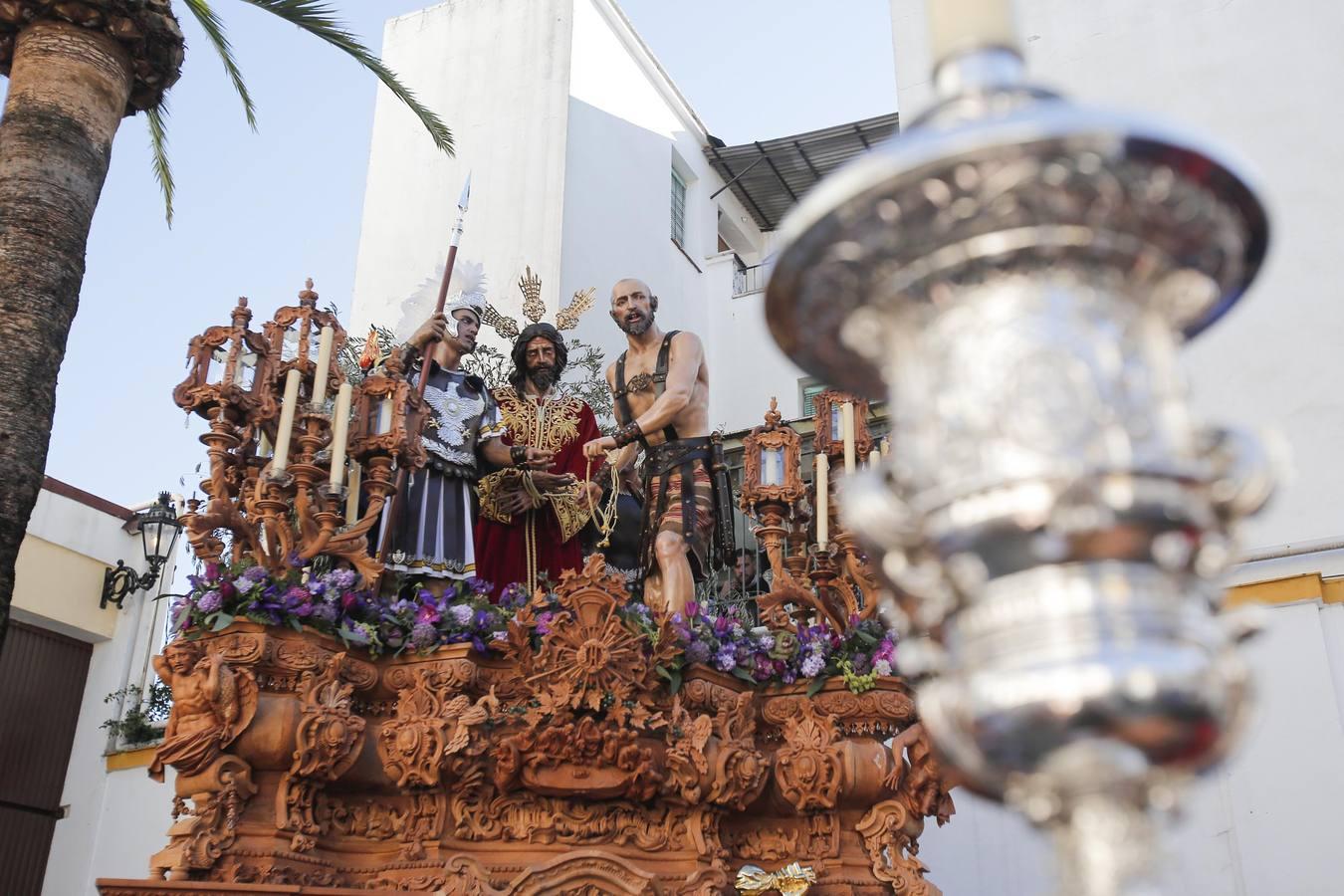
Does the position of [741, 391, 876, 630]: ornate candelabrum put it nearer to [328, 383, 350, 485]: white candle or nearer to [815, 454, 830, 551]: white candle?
[815, 454, 830, 551]: white candle

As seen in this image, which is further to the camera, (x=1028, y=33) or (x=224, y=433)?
(x=1028, y=33)

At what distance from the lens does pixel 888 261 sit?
164 cm

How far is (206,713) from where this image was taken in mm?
5383

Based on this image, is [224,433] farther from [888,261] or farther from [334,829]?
[888,261]

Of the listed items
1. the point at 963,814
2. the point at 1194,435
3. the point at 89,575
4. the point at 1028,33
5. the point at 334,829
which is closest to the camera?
the point at 1194,435

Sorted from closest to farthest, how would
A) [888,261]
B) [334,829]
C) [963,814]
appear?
[888,261], [334,829], [963,814]

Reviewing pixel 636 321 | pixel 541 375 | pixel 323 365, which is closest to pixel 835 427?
pixel 636 321

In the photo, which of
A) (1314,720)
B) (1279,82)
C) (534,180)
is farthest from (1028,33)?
(1314,720)

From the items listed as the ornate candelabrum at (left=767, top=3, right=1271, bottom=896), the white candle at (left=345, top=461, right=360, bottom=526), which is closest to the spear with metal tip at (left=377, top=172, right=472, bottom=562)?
the white candle at (left=345, top=461, right=360, bottom=526)

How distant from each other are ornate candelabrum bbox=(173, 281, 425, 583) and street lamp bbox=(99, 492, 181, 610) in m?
6.16

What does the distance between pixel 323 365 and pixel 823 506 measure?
2577 mm

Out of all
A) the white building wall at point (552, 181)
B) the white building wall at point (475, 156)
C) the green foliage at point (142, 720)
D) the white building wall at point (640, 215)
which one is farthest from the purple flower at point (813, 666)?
the green foliage at point (142, 720)

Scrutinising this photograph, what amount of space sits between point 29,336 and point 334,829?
111 inches

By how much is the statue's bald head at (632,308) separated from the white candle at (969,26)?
19.6ft
